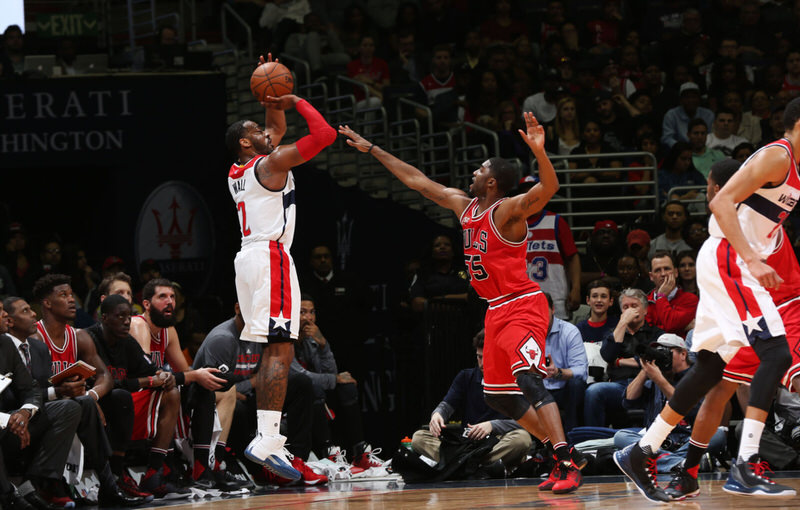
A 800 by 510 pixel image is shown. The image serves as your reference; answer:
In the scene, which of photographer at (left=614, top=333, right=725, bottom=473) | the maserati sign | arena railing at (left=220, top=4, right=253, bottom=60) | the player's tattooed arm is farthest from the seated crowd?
arena railing at (left=220, top=4, right=253, bottom=60)

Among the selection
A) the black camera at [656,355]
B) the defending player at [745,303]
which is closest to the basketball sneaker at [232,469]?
the black camera at [656,355]

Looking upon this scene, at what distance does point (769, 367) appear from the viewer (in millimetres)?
5805

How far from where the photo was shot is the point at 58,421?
755 cm

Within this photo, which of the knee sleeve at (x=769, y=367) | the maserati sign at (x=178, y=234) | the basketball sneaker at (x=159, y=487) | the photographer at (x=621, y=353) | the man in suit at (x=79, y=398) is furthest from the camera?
the maserati sign at (x=178, y=234)

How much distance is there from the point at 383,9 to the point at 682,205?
6441mm

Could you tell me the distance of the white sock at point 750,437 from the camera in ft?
19.3

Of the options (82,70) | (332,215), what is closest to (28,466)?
(332,215)

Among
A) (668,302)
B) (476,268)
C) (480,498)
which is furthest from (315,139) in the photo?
(668,302)

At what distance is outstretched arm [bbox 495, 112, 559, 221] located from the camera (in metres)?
6.96

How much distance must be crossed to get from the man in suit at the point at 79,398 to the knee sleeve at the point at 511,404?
2484mm

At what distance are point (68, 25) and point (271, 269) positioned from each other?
937 cm

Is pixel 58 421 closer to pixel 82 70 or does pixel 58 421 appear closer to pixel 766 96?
pixel 82 70

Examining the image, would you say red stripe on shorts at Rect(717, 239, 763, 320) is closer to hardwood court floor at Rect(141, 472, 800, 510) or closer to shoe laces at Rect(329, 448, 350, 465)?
hardwood court floor at Rect(141, 472, 800, 510)

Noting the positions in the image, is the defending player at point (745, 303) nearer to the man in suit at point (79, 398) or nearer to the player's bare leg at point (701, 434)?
the player's bare leg at point (701, 434)
